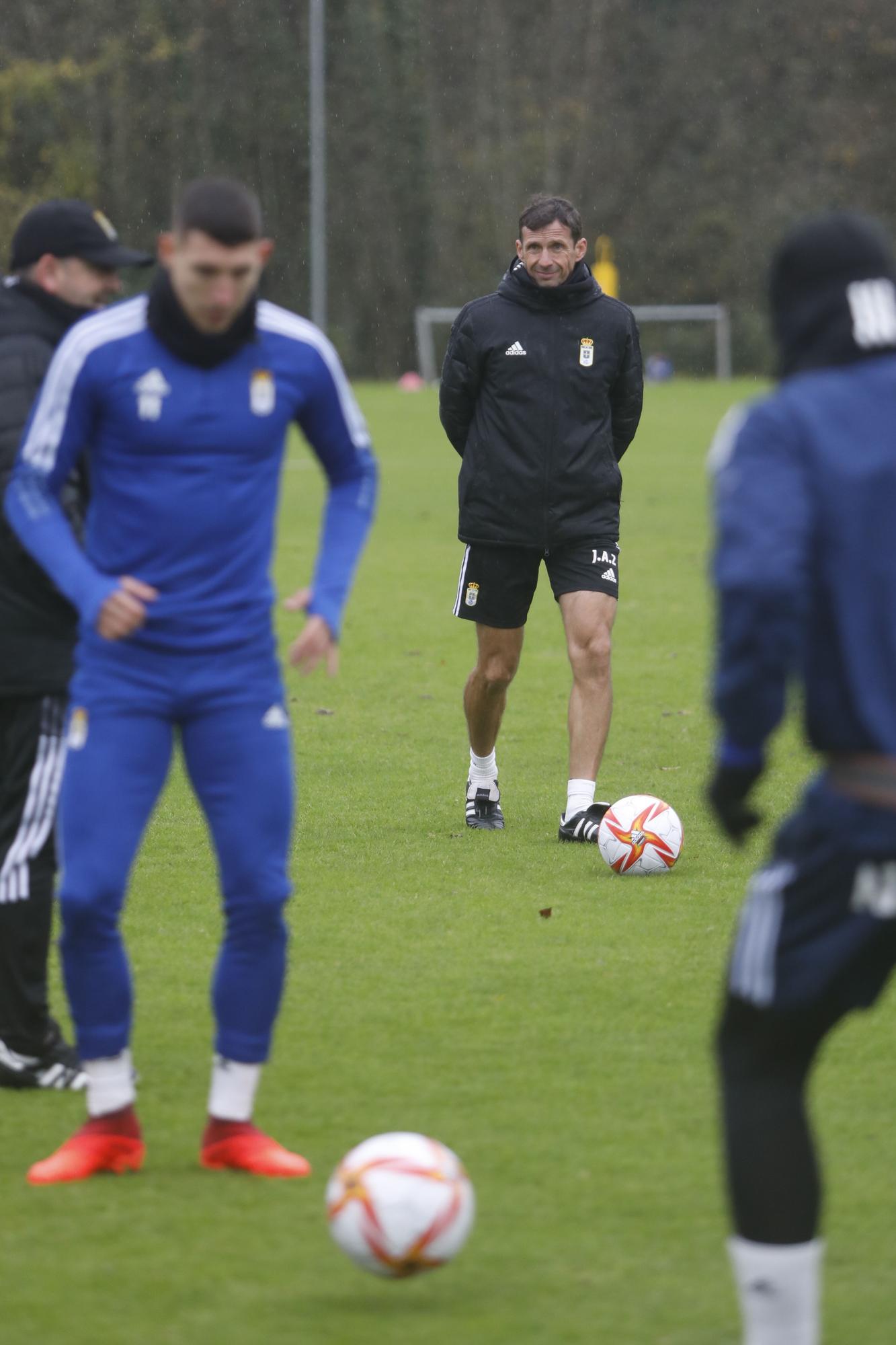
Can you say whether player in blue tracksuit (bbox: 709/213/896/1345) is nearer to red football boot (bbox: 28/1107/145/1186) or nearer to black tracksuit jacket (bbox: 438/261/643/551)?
red football boot (bbox: 28/1107/145/1186)

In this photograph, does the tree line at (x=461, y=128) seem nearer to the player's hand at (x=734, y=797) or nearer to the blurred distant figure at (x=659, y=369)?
the blurred distant figure at (x=659, y=369)

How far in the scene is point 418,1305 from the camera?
4043 millimetres

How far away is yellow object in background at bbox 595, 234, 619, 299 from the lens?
175 feet

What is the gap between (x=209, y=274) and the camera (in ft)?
14.3

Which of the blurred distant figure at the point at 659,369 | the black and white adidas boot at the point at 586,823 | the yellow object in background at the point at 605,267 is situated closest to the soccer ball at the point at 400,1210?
the black and white adidas boot at the point at 586,823

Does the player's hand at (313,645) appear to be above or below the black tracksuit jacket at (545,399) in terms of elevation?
below

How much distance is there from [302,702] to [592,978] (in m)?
5.54

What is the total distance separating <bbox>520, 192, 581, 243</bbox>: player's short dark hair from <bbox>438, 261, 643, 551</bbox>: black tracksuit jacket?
0.23 m

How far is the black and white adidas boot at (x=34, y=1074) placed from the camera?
17.6 feet

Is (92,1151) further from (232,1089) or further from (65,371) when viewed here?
(65,371)

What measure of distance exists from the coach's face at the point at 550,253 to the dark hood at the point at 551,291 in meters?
0.03

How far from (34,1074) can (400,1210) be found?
170 cm

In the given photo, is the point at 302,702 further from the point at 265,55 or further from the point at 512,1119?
the point at 265,55

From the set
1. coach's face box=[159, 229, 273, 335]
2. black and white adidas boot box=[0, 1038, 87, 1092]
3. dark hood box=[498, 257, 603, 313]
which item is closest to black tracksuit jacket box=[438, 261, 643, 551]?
dark hood box=[498, 257, 603, 313]
